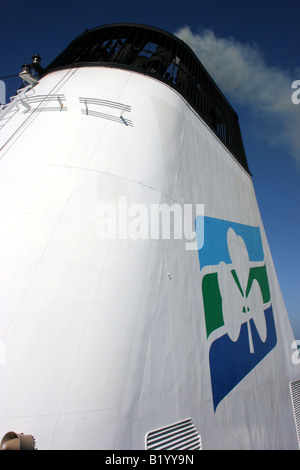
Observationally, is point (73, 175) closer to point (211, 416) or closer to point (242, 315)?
point (211, 416)

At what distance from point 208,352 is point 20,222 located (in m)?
3.73

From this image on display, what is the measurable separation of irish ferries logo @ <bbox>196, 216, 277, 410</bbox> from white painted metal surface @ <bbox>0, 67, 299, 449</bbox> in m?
0.14

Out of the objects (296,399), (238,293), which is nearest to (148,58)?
(238,293)

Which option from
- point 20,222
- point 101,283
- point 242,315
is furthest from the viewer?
point 242,315

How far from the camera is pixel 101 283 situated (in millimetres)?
3424

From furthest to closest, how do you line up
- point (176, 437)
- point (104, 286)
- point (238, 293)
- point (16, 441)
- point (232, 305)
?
point (238, 293)
point (232, 305)
point (104, 286)
point (176, 437)
point (16, 441)

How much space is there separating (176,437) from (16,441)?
Answer: 200 cm

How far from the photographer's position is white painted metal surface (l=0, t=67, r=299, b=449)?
2.82 m

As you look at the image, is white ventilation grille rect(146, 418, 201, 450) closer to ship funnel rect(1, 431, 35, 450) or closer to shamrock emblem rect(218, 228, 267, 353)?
ship funnel rect(1, 431, 35, 450)

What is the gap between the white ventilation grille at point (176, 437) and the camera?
10.1 feet

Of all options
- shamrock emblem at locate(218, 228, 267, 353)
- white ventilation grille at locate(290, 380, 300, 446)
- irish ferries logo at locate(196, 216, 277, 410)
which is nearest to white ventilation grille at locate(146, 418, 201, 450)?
irish ferries logo at locate(196, 216, 277, 410)

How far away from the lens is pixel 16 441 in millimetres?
2270

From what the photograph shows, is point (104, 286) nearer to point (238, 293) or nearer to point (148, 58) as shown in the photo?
point (238, 293)
